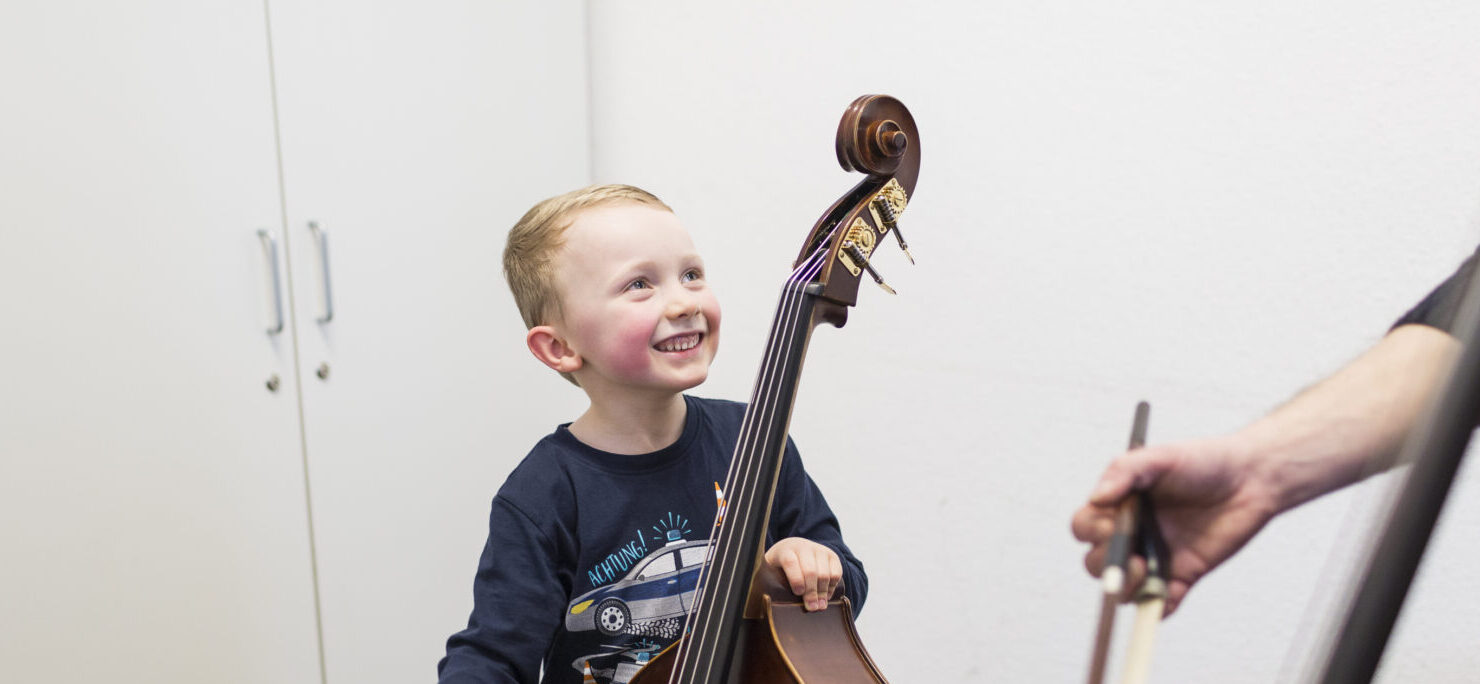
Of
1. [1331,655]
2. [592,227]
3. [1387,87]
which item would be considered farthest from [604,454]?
[1387,87]

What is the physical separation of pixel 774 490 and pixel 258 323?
106 cm

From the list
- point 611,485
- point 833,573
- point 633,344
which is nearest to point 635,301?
point 633,344

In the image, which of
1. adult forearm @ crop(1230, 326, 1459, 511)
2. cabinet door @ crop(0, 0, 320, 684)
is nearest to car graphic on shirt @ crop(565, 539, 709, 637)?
adult forearm @ crop(1230, 326, 1459, 511)

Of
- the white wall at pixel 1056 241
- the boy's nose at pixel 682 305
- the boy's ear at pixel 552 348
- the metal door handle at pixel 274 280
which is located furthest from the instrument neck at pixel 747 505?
the metal door handle at pixel 274 280

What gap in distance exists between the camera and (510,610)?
763 mm

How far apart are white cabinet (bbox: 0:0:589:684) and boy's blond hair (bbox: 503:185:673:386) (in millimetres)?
731

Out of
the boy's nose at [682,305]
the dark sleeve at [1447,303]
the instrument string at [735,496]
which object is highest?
the dark sleeve at [1447,303]

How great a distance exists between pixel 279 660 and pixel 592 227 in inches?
42.7

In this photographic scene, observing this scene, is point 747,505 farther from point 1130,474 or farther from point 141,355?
point 141,355

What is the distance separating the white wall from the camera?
1.21 m

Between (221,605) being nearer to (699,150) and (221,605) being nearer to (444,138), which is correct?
(444,138)

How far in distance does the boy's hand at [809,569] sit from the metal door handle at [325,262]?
40.5 inches

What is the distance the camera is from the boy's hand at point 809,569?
2.44 feet

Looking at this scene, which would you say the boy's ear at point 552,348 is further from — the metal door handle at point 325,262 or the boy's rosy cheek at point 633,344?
the metal door handle at point 325,262
